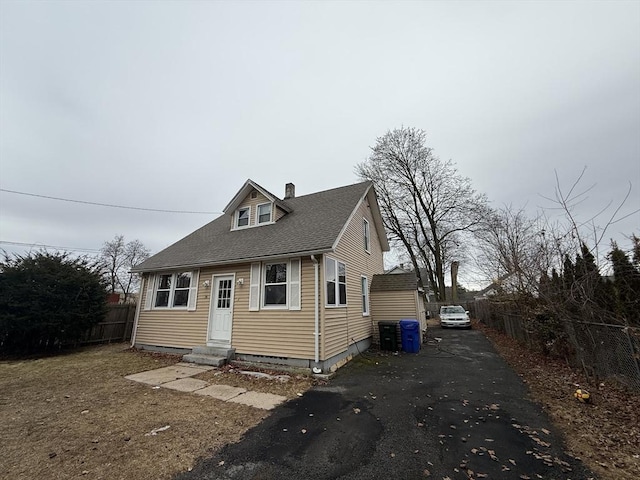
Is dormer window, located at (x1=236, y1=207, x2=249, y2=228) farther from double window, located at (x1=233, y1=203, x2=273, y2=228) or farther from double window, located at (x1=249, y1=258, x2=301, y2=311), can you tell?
double window, located at (x1=249, y1=258, x2=301, y2=311)

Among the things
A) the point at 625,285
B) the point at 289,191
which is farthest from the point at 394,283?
the point at 625,285

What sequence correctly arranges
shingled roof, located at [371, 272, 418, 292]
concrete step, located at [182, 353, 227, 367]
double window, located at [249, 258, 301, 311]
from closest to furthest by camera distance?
double window, located at [249, 258, 301, 311]
concrete step, located at [182, 353, 227, 367]
shingled roof, located at [371, 272, 418, 292]

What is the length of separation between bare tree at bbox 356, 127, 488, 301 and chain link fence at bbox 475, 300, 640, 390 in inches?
607

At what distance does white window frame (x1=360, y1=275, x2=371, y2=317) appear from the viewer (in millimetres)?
11445

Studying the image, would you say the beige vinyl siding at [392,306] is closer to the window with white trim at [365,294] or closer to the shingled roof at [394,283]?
the shingled roof at [394,283]

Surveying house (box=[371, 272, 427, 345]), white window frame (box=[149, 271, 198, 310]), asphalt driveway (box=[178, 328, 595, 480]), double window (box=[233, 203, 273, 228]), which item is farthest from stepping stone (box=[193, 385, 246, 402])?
house (box=[371, 272, 427, 345])

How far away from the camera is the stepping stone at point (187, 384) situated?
20.0 feet

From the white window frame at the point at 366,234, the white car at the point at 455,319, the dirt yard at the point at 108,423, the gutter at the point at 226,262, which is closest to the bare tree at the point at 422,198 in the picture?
the white car at the point at 455,319

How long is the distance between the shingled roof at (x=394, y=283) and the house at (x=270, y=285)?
608mm

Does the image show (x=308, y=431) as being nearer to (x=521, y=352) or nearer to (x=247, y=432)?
(x=247, y=432)

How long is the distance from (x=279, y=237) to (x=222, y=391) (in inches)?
193

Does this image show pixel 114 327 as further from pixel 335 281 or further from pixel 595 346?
pixel 595 346

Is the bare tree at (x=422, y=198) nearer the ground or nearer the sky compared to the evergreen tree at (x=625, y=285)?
nearer the sky

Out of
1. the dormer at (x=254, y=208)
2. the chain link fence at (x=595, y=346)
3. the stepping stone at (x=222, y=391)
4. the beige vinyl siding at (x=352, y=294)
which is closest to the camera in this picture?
the chain link fence at (x=595, y=346)
